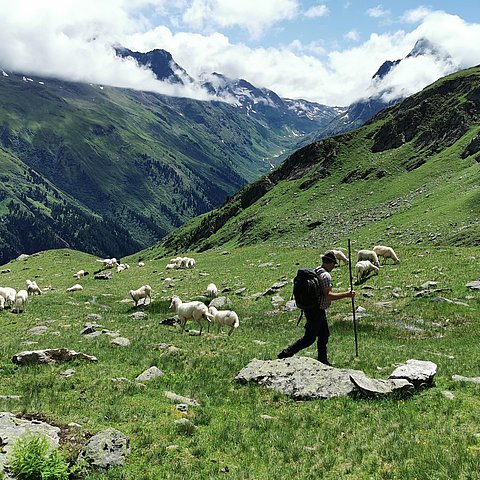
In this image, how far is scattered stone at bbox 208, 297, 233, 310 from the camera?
36.4m

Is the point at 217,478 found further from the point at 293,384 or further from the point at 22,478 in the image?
the point at 293,384

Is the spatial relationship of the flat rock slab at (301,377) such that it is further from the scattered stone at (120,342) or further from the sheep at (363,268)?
the sheep at (363,268)

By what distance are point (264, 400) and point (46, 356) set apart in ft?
30.8

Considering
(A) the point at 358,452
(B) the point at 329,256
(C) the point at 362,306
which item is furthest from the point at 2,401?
(C) the point at 362,306

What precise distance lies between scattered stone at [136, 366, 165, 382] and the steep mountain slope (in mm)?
45119

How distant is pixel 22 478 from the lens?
8.48 metres

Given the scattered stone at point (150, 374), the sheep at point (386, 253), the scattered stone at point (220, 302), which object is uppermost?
the scattered stone at point (150, 374)

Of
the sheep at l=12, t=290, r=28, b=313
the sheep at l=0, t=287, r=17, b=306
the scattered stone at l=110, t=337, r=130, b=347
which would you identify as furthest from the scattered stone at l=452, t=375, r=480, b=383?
the sheep at l=0, t=287, r=17, b=306

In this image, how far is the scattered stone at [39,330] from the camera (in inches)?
1036

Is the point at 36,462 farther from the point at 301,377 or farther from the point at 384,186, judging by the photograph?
the point at 384,186

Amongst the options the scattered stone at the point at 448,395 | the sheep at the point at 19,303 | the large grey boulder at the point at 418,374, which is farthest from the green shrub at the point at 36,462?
the sheep at the point at 19,303

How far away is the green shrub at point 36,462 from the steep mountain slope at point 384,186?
5128cm

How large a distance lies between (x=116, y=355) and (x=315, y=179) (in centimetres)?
11206

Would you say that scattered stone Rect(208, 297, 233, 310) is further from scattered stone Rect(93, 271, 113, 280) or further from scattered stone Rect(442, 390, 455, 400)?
scattered stone Rect(93, 271, 113, 280)
